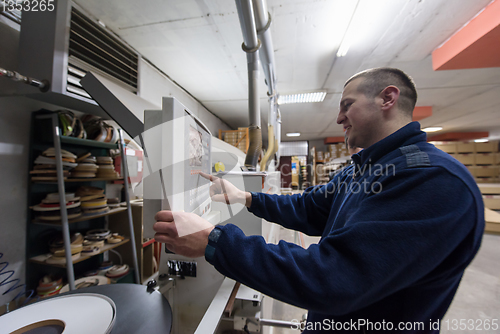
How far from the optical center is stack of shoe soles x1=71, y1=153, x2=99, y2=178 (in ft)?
5.50

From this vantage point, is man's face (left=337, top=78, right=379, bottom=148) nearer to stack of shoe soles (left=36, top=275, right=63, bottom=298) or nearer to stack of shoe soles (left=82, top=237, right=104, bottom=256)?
stack of shoe soles (left=82, top=237, right=104, bottom=256)

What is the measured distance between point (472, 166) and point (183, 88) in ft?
32.5

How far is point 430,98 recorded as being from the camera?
3.99 metres

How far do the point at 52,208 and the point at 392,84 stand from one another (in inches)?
90.6

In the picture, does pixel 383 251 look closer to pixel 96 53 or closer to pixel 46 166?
pixel 46 166

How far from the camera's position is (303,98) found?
389 cm

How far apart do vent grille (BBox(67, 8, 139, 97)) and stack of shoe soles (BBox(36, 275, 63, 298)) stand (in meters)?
1.50

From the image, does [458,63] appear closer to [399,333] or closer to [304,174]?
[399,333]

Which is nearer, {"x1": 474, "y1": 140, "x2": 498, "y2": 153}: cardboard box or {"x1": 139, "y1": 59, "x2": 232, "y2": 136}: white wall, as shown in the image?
{"x1": 139, "y1": 59, "x2": 232, "y2": 136}: white wall

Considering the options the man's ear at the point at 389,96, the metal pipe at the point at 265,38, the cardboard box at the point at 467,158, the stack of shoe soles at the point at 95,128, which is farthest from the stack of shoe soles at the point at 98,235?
the cardboard box at the point at 467,158

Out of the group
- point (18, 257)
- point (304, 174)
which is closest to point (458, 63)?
point (18, 257)

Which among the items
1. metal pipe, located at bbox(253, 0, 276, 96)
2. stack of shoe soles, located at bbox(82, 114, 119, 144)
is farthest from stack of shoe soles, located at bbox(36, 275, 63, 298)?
metal pipe, located at bbox(253, 0, 276, 96)

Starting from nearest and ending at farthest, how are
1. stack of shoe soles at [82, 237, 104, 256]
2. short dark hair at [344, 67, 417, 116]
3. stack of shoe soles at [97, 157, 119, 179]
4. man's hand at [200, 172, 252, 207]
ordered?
short dark hair at [344, 67, 417, 116] < man's hand at [200, 172, 252, 207] < stack of shoe soles at [82, 237, 104, 256] < stack of shoe soles at [97, 157, 119, 179]

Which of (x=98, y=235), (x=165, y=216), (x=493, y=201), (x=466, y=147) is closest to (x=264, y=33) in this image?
(x=165, y=216)
